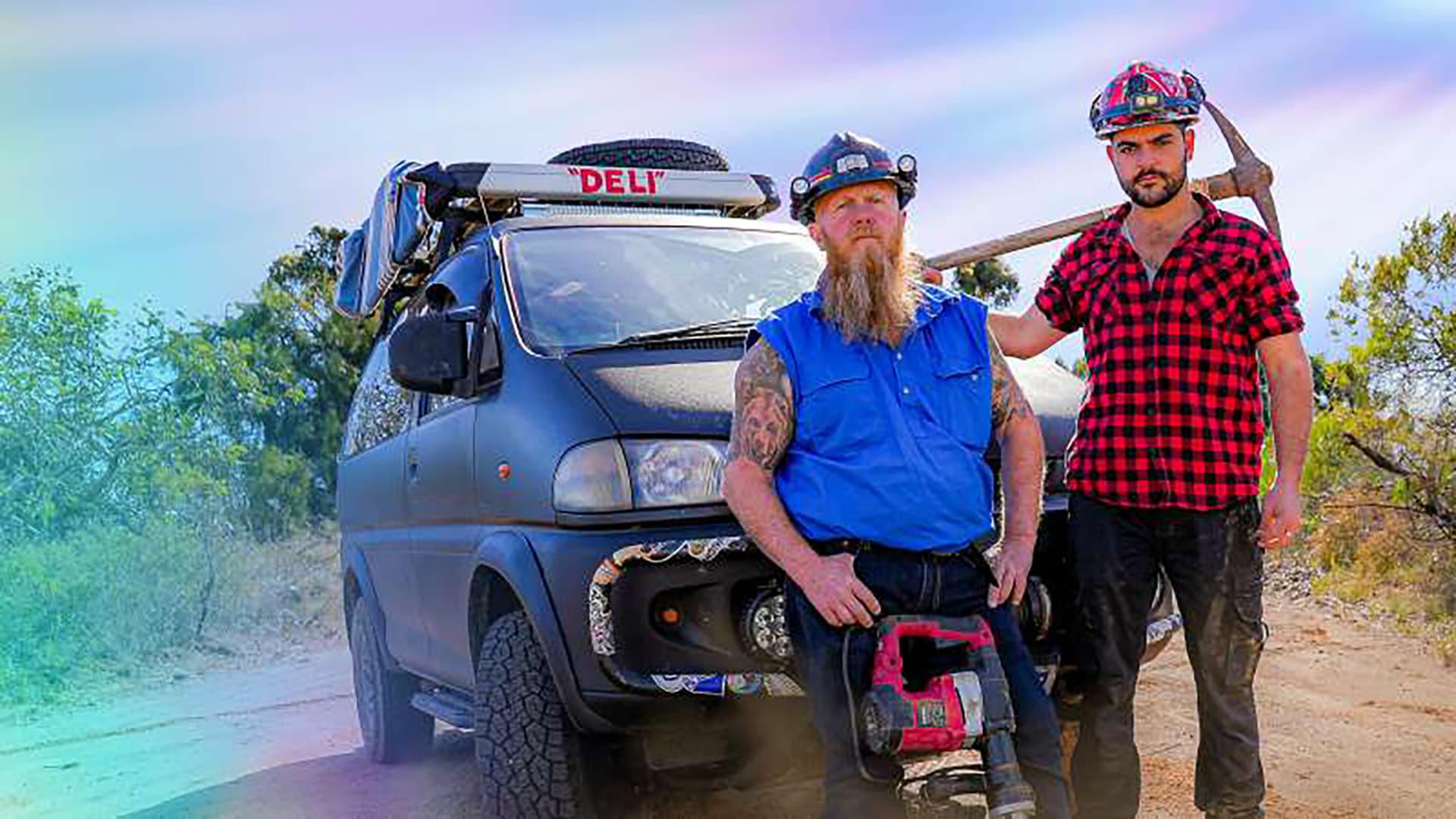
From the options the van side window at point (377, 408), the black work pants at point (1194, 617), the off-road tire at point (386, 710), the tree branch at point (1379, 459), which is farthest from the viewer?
the tree branch at point (1379, 459)

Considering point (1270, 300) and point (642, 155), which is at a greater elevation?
point (642, 155)

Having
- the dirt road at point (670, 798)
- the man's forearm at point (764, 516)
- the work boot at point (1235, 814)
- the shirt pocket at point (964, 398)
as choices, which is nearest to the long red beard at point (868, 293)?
the shirt pocket at point (964, 398)

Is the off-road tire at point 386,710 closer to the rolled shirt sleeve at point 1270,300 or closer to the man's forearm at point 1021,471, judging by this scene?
the man's forearm at point 1021,471

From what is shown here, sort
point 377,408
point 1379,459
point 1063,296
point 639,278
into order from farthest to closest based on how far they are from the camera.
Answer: point 1379,459 → point 377,408 → point 639,278 → point 1063,296

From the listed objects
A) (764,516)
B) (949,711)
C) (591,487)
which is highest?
(591,487)

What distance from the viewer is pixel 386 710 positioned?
6.66 meters

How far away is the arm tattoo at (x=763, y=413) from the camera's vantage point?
3494 millimetres

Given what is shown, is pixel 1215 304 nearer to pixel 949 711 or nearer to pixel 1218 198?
pixel 949 711

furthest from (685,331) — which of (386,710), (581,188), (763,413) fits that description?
(386,710)

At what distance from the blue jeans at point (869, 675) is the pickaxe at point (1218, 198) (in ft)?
8.67

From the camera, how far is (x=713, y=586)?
3.75 meters

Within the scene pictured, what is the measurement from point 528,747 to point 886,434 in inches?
55.9

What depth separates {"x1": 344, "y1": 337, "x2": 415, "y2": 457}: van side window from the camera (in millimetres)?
5906

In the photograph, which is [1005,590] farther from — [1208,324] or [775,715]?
[1208,324]
